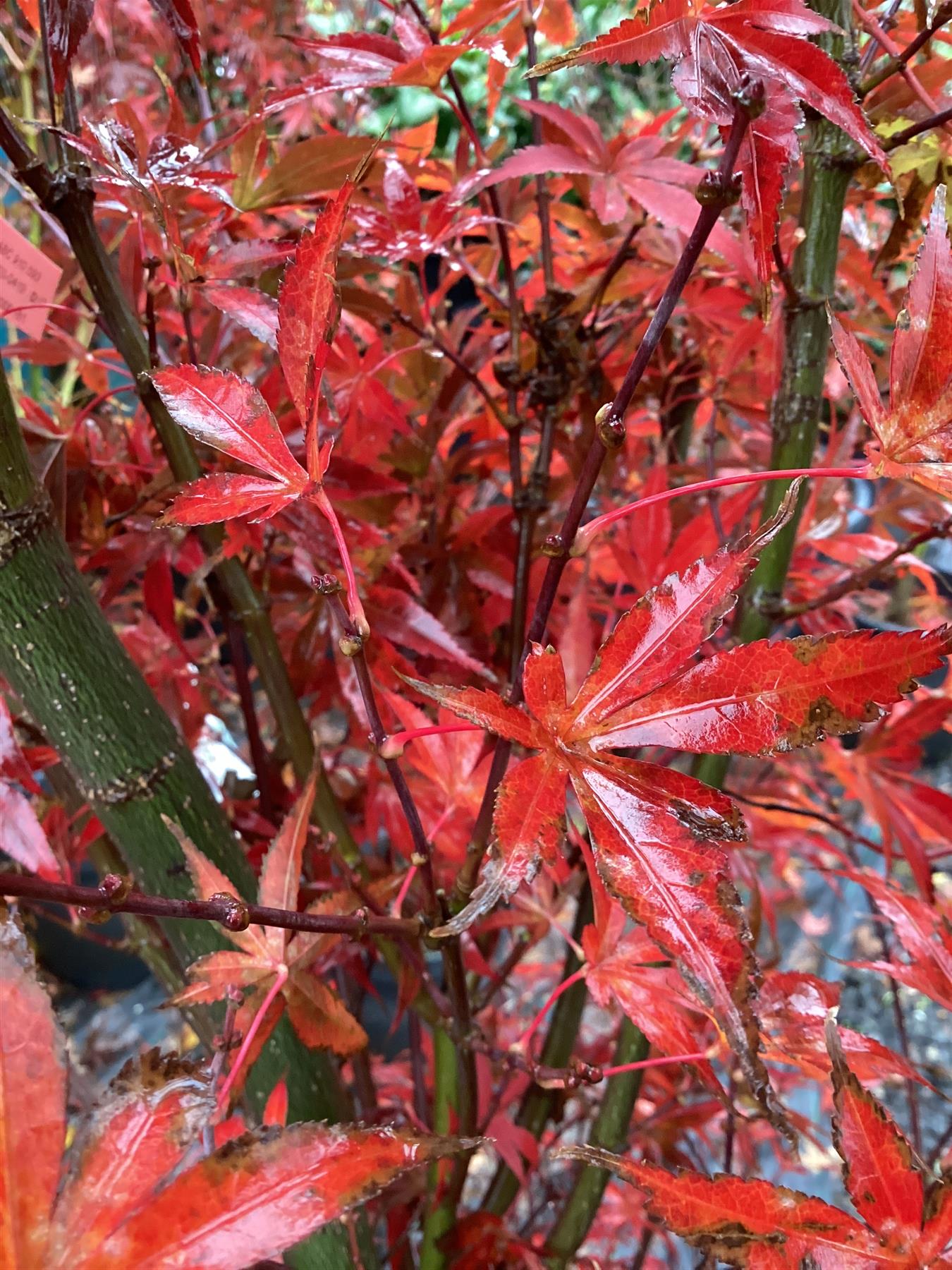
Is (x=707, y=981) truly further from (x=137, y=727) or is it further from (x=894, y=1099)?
(x=894, y=1099)

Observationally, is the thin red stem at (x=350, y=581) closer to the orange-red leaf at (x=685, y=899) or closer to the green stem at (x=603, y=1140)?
the orange-red leaf at (x=685, y=899)

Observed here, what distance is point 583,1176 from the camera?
500 mm

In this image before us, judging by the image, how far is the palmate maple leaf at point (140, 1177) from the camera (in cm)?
17

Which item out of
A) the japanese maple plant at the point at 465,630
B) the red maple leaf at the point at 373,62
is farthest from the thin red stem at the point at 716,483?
the red maple leaf at the point at 373,62

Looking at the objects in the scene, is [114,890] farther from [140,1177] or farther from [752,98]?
[752,98]

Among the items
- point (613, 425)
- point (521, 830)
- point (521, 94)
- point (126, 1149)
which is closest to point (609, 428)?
point (613, 425)

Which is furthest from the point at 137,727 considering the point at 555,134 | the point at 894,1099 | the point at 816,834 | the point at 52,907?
the point at 894,1099

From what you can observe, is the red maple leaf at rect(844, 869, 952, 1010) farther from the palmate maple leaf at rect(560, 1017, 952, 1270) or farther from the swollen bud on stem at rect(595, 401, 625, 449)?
the swollen bud on stem at rect(595, 401, 625, 449)

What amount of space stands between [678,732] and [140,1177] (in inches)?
6.3

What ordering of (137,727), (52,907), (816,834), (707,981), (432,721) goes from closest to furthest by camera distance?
(707,981), (137,727), (432,721), (816,834), (52,907)

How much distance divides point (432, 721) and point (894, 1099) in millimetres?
1059

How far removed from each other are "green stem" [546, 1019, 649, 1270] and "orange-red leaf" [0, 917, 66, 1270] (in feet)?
1.14

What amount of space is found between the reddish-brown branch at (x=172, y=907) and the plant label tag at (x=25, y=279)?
0.28 m

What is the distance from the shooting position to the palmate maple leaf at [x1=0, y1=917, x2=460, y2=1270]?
0.56 feet
